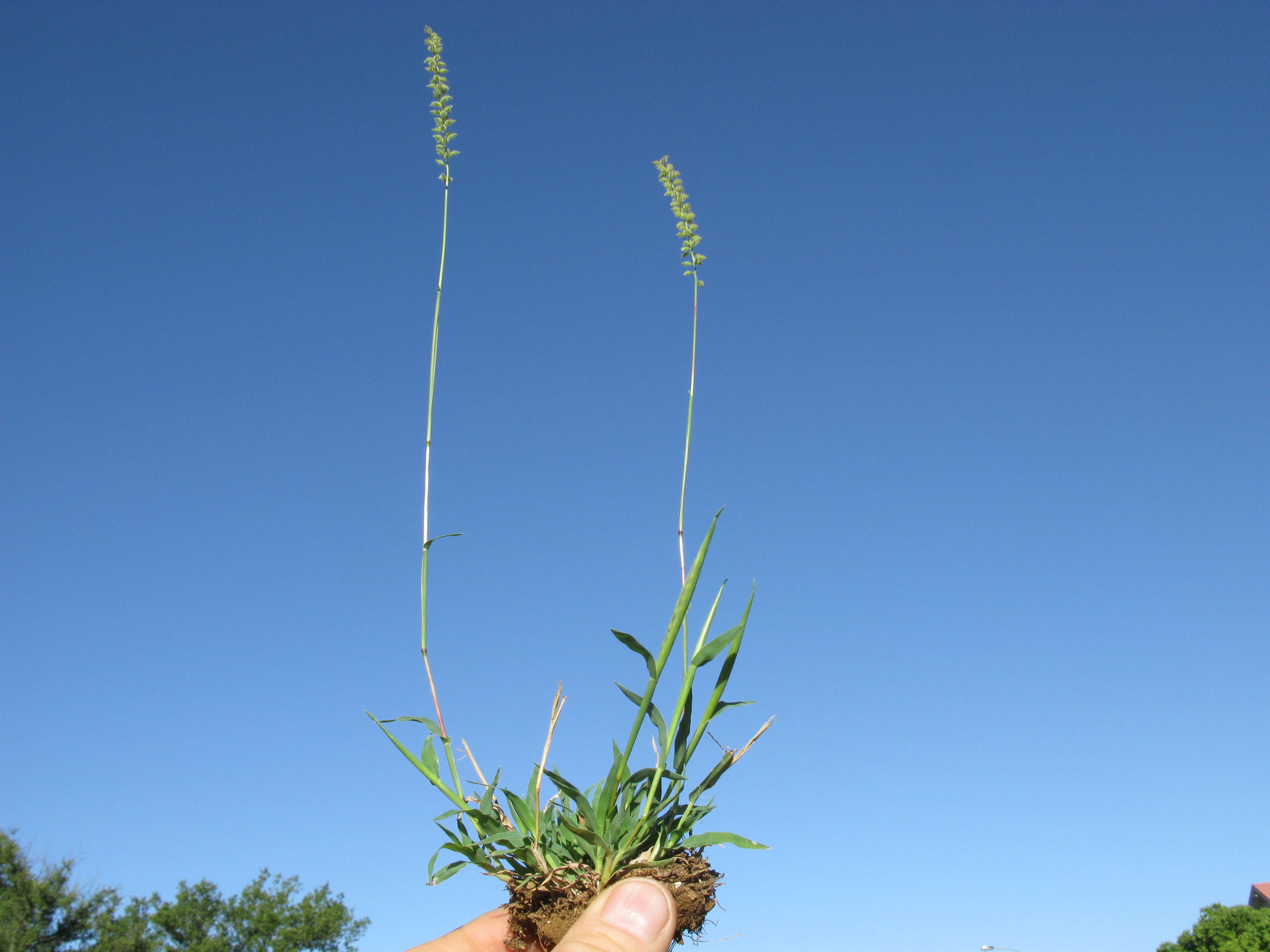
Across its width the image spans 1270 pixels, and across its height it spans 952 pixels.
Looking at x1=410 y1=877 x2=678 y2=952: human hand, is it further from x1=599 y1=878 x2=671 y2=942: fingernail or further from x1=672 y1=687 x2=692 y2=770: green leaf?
x1=672 y1=687 x2=692 y2=770: green leaf

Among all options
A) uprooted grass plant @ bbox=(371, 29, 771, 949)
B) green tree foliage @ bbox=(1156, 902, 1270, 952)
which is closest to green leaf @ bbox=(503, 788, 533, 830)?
uprooted grass plant @ bbox=(371, 29, 771, 949)

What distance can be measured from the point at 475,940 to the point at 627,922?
1277mm

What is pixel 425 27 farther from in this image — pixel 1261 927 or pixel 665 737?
pixel 1261 927

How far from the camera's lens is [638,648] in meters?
2.21

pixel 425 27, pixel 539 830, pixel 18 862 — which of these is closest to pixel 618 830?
pixel 539 830

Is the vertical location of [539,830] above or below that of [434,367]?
below

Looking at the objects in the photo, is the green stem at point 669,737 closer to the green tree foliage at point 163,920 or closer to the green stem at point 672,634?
the green stem at point 672,634

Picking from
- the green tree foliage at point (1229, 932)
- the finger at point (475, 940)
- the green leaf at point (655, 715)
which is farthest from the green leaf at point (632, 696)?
the green tree foliage at point (1229, 932)

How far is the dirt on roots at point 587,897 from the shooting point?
2.34m

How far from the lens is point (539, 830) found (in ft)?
7.69

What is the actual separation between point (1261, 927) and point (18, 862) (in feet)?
135

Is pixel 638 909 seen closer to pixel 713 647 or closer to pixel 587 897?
pixel 587 897

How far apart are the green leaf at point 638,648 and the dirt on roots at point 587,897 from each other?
0.60m

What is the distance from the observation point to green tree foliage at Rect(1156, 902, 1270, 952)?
1038 inches
